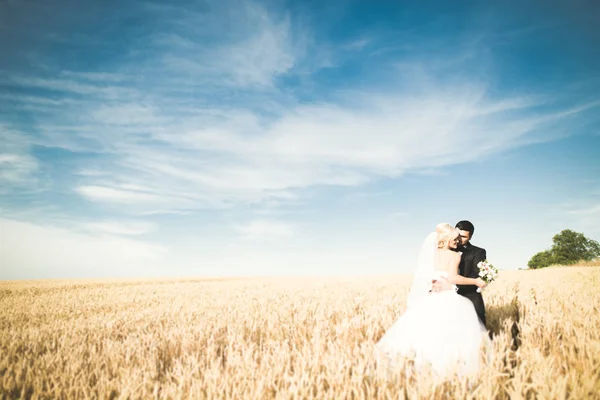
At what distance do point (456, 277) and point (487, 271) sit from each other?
54 centimetres

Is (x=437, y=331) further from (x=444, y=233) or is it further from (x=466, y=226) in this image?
(x=466, y=226)

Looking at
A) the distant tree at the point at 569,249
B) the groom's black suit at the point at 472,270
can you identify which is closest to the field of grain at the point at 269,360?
the groom's black suit at the point at 472,270

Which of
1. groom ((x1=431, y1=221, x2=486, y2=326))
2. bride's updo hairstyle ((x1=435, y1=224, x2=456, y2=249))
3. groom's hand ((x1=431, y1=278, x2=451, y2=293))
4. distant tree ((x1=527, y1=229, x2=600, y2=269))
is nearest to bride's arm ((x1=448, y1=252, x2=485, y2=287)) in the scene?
groom's hand ((x1=431, y1=278, x2=451, y2=293))

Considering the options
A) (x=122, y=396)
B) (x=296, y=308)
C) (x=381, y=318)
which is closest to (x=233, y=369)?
(x=122, y=396)

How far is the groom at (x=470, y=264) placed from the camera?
5879 millimetres

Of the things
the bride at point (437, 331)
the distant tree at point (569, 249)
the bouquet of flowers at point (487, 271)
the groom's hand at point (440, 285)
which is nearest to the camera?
the bride at point (437, 331)

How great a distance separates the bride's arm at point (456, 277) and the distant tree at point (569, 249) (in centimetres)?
8105

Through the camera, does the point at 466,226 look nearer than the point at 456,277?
No

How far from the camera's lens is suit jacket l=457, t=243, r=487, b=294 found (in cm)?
594

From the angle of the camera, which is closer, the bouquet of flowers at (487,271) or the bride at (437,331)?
the bride at (437,331)

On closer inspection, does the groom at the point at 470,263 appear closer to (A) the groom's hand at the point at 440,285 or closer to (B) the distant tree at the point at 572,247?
(A) the groom's hand at the point at 440,285

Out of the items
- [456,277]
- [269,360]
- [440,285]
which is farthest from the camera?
[456,277]

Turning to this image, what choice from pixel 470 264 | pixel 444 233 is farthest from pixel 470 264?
pixel 444 233

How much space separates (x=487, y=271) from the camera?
554cm
